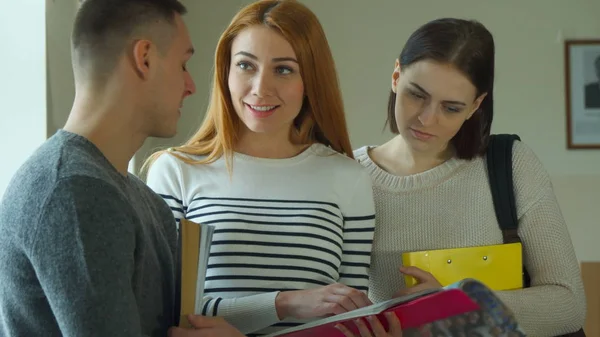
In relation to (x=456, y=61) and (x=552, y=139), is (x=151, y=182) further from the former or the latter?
(x=552, y=139)

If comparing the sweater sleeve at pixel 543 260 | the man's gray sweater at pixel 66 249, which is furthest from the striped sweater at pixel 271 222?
the man's gray sweater at pixel 66 249

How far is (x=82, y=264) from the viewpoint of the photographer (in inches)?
38.3

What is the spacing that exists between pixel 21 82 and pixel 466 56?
1.13 meters

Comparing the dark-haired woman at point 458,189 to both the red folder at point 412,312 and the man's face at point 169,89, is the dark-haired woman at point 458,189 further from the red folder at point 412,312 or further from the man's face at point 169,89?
the man's face at point 169,89

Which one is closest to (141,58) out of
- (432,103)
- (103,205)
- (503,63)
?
(103,205)

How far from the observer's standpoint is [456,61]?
5.75 feet

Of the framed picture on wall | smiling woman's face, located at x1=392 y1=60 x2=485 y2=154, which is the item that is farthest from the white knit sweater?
the framed picture on wall

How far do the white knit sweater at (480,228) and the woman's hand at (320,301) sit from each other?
39cm

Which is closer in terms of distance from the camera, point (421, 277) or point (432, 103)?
point (421, 277)

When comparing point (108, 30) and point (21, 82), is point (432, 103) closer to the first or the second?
point (108, 30)

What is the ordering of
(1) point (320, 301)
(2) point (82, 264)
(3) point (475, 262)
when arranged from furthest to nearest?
(3) point (475, 262), (1) point (320, 301), (2) point (82, 264)

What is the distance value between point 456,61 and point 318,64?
1.03 feet

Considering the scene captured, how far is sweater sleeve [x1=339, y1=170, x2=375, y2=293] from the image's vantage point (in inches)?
64.9

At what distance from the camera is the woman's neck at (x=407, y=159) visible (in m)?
1.87
